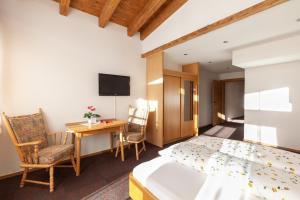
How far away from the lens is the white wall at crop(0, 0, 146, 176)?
2.25 metres

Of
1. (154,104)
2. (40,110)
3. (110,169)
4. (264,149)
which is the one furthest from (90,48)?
(264,149)

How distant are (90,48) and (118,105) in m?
1.45

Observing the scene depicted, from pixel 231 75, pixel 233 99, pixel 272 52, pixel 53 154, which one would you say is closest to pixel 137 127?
pixel 53 154

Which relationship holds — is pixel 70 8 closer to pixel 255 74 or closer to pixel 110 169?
pixel 110 169

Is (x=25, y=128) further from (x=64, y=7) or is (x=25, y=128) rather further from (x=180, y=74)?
(x=180, y=74)

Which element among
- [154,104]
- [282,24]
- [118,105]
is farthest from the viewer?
[154,104]

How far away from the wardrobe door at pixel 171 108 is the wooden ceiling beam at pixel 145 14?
4.82ft

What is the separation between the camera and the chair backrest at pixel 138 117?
3.17 m

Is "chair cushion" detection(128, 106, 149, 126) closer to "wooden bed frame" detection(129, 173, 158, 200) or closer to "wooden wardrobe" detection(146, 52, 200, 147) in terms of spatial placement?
"wooden wardrobe" detection(146, 52, 200, 147)

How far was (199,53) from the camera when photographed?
3.61 m

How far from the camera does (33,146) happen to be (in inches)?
84.0

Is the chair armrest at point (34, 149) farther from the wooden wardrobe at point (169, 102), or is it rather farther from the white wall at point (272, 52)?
the white wall at point (272, 52)

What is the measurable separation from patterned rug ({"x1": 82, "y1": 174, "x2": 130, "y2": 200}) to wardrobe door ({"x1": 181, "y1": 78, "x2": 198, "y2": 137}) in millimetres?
2636

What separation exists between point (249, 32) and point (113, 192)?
11.3 feet
